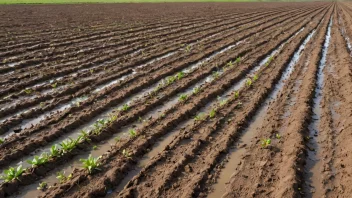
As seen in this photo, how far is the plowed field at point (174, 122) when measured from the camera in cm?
548

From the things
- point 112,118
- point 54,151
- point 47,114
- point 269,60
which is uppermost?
point 54,151

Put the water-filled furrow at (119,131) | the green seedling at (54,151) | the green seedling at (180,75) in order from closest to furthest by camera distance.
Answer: the water-filled furrow at (119,131), the green seedling at (54,151), the green seedling at (180,75)

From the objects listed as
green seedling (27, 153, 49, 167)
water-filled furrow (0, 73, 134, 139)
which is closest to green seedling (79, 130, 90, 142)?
green seedling (27, 153, 49, 167)

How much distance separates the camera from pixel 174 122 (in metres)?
7.64

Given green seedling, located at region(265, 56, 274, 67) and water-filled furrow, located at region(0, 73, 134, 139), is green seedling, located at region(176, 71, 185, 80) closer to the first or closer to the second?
water-filled furrow, located at region(0, 73, 134, 139)

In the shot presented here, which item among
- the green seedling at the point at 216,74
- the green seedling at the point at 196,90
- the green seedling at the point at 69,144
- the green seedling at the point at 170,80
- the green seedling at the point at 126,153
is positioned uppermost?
the green seedling at the point at 69,144

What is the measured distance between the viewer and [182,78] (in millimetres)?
10891

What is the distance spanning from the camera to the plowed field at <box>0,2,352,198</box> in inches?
216

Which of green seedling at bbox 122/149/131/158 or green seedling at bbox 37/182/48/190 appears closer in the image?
green seedling at bbox 37/182/48/190

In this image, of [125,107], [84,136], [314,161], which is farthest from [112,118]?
[314,161]

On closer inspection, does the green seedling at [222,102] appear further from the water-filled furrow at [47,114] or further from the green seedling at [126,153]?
the water-filled furrow at [47,114]

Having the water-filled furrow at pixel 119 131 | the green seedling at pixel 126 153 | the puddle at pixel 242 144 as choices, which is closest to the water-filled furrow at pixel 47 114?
the water-filled furrow at pixel 119 131

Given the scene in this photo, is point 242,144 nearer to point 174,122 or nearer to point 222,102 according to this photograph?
point 174,122

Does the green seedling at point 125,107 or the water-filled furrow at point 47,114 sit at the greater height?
the green seedling at point 125,107
